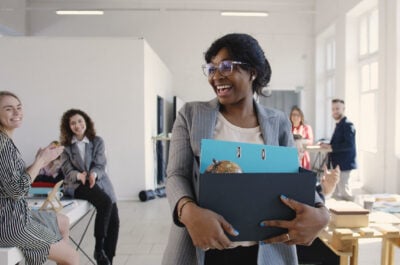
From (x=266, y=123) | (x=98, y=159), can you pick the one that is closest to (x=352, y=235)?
(x=266, y=123)

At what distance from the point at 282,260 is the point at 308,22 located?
36.2 feet

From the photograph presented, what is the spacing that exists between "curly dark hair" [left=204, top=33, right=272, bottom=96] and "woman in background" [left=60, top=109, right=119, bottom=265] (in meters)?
2.60

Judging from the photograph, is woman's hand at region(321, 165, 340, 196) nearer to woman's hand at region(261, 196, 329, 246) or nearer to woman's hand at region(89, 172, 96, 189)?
woman's hand at region(261, 196, 329, 246)

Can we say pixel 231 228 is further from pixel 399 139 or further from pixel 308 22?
pixel 308 22

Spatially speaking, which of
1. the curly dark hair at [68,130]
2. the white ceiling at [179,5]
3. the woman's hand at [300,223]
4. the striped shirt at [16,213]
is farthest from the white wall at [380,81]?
the woman's hand at [300,223]

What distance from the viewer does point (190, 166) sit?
1.03 metres

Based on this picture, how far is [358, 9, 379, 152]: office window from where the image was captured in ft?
25.5

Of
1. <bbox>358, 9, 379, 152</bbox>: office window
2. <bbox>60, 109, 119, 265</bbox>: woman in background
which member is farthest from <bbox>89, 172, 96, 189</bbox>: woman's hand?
<bbox>358, 9, 379, 152</bbox>: office window

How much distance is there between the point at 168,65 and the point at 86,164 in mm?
7705

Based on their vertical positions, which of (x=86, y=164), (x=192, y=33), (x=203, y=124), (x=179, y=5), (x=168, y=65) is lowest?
(x=86, y=164)

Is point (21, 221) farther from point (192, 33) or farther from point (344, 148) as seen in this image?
point (192, 33)

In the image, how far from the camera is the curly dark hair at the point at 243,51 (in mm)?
1062

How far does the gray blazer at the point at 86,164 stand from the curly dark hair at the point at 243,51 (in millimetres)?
2698

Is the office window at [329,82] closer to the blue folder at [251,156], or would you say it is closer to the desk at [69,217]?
the desk at [69,217]
